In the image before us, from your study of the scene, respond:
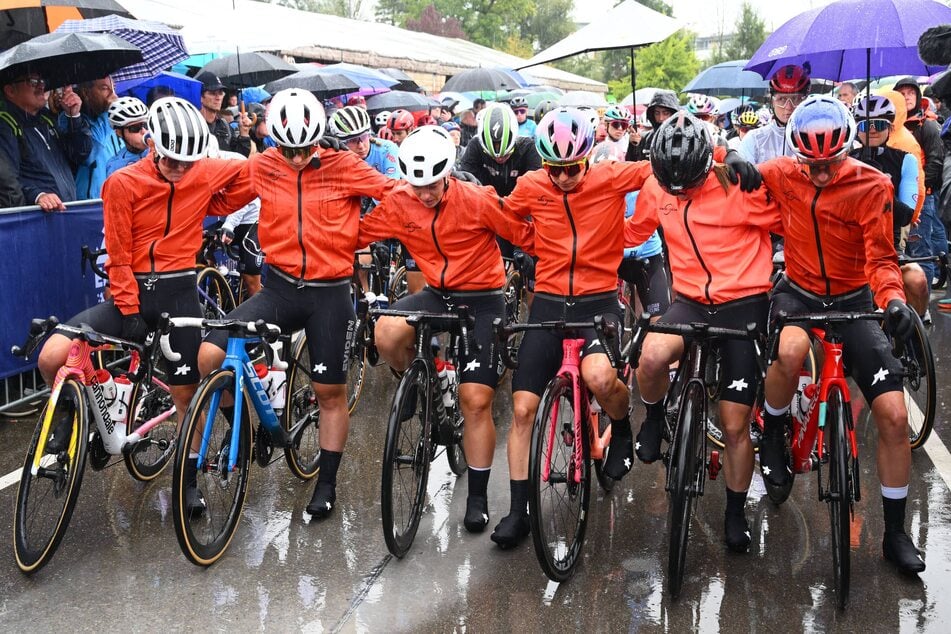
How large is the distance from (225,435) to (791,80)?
522 cm

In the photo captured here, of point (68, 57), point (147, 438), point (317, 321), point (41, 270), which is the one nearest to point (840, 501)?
point (317, 321)

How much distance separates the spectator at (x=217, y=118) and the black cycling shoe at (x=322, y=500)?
6.06m

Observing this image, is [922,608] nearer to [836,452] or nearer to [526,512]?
[836,452]

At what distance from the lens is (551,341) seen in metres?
5.17

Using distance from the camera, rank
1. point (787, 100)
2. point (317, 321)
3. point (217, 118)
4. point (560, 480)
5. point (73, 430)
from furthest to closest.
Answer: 1. point (217, 118)
2. point (787, 100)
3. point (317, 321)
4. point (73, 430)
5. point (560, 480)

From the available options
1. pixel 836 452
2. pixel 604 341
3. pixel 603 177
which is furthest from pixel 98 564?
pixel 836 452

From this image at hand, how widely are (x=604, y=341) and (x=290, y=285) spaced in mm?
1849

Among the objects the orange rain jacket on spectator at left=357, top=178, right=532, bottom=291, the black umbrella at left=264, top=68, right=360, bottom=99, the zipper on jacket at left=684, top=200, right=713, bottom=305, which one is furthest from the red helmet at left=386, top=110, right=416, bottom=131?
the zipper on jacket at left=684, top=200, right=713, bottom=305

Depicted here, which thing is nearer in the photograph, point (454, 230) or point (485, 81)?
point (454, 230)

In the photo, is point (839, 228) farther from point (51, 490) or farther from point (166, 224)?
point (51, 490)

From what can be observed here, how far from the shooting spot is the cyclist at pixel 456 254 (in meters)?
5.28

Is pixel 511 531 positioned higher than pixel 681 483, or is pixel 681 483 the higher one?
pixel 681 483

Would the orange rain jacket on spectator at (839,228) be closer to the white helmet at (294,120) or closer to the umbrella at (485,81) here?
the white helmet at (294,120)

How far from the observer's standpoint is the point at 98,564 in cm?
495
